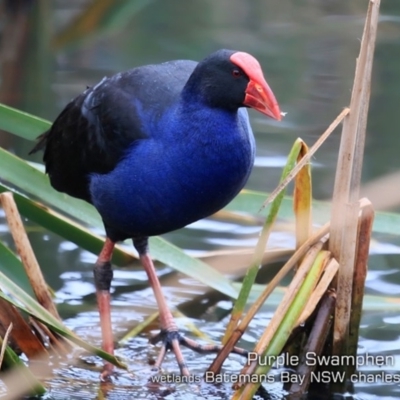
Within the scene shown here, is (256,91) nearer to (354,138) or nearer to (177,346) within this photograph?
(354,138)

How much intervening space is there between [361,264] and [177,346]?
26.4 inches

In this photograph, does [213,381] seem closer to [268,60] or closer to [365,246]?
[365,246]

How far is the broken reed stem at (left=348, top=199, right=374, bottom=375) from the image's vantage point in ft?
7.83

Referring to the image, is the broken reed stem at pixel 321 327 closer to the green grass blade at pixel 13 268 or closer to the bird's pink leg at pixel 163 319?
the bird's pink leg at pixel 163 319

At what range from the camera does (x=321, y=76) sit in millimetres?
5500

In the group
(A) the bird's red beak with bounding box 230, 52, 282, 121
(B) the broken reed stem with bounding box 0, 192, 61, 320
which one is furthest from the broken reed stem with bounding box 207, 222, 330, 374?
(B) the broken reed stem with bounding box 0, 192, 61, 320

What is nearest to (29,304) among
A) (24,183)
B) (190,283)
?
(24,183)

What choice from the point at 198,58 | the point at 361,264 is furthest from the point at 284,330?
the point at 198,58

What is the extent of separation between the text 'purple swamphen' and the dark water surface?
23cm

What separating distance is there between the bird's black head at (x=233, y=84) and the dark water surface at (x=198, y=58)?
80 cm

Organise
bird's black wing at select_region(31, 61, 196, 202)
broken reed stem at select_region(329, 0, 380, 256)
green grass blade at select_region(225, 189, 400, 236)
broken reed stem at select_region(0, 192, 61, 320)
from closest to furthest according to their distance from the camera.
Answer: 1. broken reed stem at select_region(329, 0, 380, 256)
2. bird's black wing at select_region(31, 61, 196, 202)
3. broken reed stem at select_region(0, 192, 61, 320)
4. green grass blade at select_region(225, 189, 400, 236)

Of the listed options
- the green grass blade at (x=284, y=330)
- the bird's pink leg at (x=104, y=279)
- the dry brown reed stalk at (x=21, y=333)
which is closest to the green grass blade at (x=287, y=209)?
the bird's pink leg at (x=104, y=279)

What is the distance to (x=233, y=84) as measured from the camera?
2.38 metres

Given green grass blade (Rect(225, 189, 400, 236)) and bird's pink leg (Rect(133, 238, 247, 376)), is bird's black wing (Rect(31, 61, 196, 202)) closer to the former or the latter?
bird's pink leg (Rect(133, 238, 247, 376))
